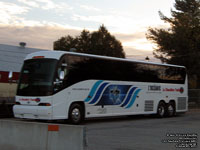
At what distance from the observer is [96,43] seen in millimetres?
64250

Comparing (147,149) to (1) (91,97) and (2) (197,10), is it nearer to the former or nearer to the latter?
(1) (91,97)

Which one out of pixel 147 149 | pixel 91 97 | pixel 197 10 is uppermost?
pixel 197 10

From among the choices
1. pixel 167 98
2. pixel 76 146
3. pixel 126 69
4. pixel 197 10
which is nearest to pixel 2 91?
pixel 126 69

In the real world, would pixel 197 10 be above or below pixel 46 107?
above

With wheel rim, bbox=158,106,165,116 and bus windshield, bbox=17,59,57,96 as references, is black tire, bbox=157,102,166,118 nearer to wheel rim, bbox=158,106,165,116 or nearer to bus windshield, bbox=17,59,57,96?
wheel rim, bbox=158,106,165,116

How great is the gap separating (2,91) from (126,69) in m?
9.78

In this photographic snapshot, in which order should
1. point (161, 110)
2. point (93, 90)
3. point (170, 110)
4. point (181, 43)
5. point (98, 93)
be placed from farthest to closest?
1. point (181, 43)
2. point (170, 110)
3. point (161, 110)
4. point (98, 93)
5. point (93, 90)

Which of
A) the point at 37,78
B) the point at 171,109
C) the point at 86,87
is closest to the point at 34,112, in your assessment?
the point at 37,78

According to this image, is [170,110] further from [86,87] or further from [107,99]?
[86,87]

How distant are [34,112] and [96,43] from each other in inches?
1963

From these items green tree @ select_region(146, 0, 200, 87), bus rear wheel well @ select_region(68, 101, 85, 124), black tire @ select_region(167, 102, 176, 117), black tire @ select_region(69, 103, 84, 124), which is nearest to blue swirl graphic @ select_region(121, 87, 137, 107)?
bus rear wheel well @ select_region(68, 101, 85, 124)

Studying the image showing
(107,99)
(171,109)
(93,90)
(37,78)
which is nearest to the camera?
(37,78)

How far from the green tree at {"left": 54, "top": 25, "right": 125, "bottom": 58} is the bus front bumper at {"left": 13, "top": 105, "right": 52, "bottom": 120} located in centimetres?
4671

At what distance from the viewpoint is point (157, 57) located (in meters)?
40.3
